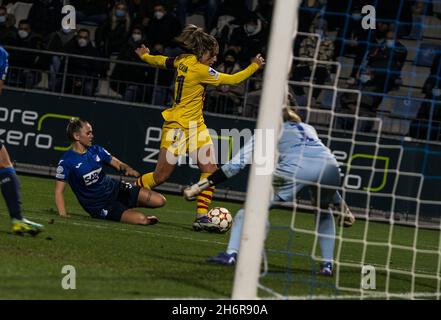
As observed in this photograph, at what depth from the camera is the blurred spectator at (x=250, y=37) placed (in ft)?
64.8

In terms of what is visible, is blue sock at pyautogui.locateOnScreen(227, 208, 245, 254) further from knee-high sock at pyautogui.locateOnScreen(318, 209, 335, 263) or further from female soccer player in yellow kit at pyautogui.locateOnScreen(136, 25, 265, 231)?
female soccer player in yellow kit at pyautogui.locateOnScreen(136, 25, 265, 231)

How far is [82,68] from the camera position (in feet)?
64.8

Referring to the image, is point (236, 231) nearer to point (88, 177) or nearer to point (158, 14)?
point (88, 177)

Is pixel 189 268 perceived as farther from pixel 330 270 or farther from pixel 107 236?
pixel 107 236

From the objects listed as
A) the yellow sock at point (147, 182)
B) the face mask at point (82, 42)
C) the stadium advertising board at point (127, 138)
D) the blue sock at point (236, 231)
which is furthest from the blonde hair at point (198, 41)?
the face mask at point (82, 42)

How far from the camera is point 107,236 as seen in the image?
11.5m

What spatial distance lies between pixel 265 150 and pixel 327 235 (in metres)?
2.43

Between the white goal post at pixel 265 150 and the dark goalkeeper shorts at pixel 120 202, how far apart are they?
5.60 metres

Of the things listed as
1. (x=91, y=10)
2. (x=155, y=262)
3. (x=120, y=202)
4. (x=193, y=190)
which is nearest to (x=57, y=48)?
(x=91, y=10)

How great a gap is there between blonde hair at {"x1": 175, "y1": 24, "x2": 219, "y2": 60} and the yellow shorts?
91 cm

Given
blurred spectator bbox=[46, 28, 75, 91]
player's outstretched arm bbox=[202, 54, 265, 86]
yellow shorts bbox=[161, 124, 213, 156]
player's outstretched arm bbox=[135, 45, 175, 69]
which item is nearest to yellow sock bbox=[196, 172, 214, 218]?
yellow shorts bbox=[161, 124, 213, 156]

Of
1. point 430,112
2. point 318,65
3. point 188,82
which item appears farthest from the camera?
point 430,112

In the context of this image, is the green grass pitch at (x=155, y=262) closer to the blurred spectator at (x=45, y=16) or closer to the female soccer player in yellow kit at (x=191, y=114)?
the female soccer player in yellow kit at (x=191, y=114)
